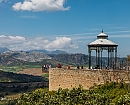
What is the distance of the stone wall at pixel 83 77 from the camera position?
25844 mm

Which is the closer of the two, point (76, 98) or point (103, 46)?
point (76, 98)

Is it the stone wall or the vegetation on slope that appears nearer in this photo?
the vegetation on slope

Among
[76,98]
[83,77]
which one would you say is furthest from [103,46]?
[76,98]

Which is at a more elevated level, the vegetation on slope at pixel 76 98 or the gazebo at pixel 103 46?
the gazebo at pixel 103 46

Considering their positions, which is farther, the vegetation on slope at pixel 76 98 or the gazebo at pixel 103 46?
the gazebo at pixel 103 46

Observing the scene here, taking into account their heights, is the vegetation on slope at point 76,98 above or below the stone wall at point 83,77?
below

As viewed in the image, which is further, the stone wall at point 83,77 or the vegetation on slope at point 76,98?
the stone wall at point 83,77

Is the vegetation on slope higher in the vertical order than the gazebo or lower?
lower

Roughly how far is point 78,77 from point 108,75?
155 inches

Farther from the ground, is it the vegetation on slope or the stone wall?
the stone wall

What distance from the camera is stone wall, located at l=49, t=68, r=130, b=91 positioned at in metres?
25.8

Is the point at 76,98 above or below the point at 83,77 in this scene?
below

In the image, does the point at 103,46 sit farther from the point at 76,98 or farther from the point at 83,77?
the point at 76,98

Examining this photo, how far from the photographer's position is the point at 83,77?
94.7 ft
